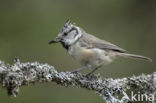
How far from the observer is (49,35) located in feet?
19.6

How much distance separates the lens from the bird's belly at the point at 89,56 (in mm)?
4801

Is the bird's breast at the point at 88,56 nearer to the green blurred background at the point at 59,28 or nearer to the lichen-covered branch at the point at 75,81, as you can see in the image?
the lichen-covered branch at the point at 75,81

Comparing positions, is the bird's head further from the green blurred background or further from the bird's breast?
the green blurred background

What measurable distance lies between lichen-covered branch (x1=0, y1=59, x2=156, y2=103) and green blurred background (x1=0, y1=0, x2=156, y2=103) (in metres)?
1.60

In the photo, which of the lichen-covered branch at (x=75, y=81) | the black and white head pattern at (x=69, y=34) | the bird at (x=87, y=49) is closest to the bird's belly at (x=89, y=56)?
the bird at (x=87, y=49)

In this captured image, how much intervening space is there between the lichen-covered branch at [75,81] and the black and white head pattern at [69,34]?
2.86 feet

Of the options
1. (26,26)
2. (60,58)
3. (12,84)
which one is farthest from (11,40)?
(12,84)

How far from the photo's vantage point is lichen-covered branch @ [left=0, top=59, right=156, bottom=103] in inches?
129

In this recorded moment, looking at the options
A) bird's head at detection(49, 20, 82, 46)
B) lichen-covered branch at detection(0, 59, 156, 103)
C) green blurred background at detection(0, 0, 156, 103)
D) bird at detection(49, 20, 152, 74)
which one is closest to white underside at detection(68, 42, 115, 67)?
bird at detection(49, 20, 152, 74)

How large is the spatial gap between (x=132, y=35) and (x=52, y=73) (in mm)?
3301

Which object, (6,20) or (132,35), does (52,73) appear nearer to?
(6,20)

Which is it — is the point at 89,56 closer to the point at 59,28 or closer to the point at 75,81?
the point at 75,81

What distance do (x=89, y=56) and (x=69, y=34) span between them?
39 cm

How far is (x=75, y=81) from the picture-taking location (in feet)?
12.8
